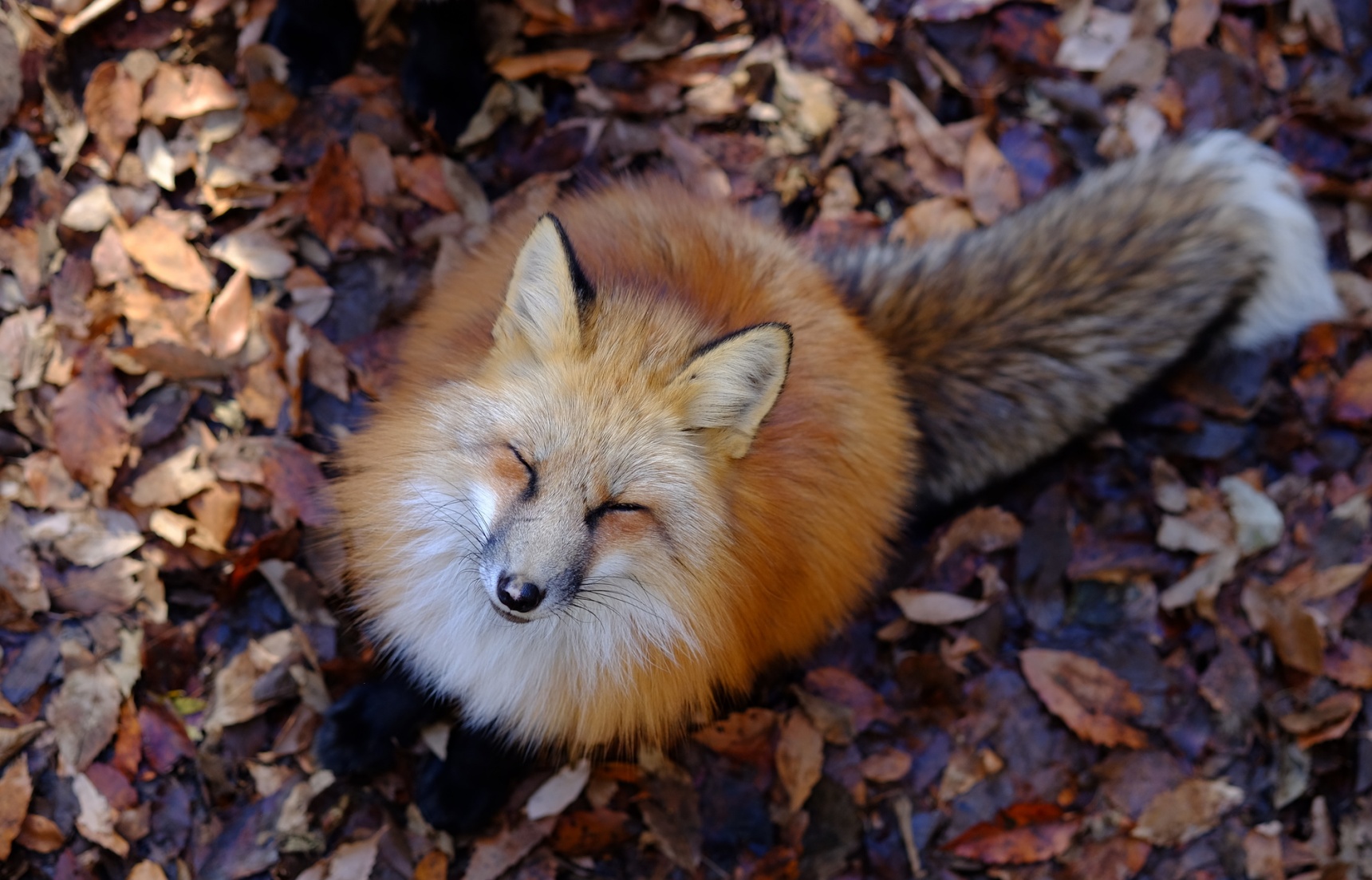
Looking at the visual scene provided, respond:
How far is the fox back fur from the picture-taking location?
66.1 inches

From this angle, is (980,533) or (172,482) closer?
(172,482)

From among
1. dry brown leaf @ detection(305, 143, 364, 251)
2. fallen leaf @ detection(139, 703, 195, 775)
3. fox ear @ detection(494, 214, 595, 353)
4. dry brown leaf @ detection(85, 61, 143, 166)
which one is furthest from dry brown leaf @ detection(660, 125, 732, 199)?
fallen leaf @ detection(139, 703, 195, 775)

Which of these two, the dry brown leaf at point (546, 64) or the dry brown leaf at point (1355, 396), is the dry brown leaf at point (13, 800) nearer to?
the dry brown leaf at point (546, 64)

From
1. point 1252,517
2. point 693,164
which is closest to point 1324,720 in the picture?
point 1252,517

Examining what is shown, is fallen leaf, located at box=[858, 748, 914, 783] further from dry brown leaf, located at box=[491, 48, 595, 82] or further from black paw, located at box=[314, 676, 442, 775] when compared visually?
dry brown leaf, located at box=[491, 48, 595, 82]

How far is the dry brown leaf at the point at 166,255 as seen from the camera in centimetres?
266

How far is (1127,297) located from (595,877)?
200cm

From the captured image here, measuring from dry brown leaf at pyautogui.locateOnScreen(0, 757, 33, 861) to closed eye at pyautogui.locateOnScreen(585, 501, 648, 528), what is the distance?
5.33ft

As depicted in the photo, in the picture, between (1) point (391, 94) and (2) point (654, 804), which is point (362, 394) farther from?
(2) point (654, 804)

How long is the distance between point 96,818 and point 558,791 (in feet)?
3.55

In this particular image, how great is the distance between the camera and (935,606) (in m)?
2.74

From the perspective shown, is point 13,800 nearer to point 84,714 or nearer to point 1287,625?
point 84,714

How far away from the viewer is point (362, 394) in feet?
8.92

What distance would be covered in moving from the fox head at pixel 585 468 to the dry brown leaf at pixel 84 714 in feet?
3.28
